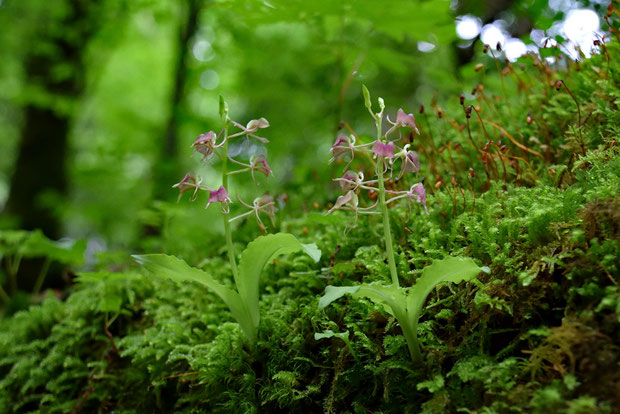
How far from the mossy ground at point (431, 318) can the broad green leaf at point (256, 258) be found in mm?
147

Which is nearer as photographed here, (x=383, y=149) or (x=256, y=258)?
(x=383, y=149)

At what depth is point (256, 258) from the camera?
4.54 feet

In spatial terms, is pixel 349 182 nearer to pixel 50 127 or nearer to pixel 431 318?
pixel 431 318

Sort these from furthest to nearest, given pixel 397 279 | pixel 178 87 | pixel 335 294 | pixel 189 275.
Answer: pixel 178 87 < pixel 189 275 < pixel 397 279 < pixel 335 294

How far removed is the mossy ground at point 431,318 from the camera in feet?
3.58

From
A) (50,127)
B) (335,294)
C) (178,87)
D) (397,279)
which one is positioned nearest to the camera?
(335,294)

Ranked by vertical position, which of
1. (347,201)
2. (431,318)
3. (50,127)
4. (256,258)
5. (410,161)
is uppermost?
(410,161)

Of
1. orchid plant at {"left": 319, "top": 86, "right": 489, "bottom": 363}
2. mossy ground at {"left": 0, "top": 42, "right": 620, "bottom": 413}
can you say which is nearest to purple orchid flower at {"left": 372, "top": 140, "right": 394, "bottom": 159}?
orchid plant at {"left": 319, "top": 86, "right": 489, "bottom": 363}

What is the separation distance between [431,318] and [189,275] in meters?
0.83

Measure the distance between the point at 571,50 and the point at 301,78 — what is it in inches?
189

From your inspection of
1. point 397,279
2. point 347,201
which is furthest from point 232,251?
point 397,279

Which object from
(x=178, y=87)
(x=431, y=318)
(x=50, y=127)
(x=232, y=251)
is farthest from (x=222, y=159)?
(x=50, y=127)

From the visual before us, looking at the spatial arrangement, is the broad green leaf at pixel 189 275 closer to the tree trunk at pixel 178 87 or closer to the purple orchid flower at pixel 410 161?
the purple orchid flower at pixel 410 161

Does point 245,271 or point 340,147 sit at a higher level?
point 340,147
